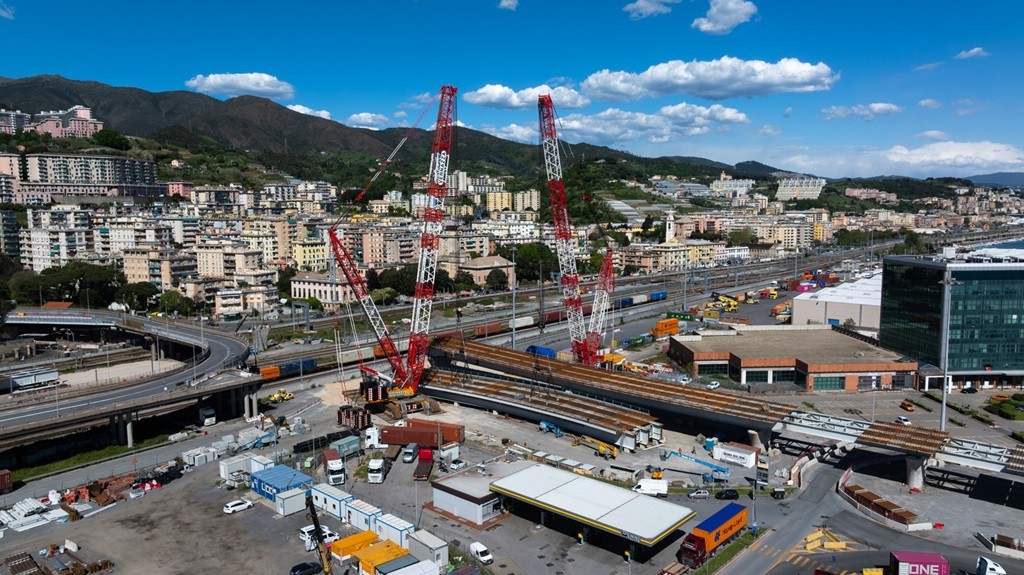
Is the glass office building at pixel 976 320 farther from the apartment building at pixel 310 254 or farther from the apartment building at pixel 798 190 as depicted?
the apartment building at pixel 798 190

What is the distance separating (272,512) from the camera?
19.8 meters

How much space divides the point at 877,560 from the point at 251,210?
91.1 metres

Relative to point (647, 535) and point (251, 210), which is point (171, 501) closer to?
point (647, 535)

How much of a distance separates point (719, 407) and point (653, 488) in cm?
604

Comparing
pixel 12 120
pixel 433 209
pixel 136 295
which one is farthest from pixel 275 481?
pixel 12 120

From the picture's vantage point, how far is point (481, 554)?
16734 mm

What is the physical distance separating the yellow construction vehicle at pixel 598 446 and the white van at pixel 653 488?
3.35m

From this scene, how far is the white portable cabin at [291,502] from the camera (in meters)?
19.5

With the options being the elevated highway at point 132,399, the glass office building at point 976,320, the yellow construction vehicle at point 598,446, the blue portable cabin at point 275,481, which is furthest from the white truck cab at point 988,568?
the elevated highway at point 132,399

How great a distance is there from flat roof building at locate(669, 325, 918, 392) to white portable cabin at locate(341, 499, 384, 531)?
22.1 m

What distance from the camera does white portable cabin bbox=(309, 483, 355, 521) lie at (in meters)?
19.3

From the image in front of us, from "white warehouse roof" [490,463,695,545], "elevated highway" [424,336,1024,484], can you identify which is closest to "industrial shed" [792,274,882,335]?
"elevated highway" [424,336,1024,484]

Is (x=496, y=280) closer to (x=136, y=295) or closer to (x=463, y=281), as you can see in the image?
(x=463, y=281)

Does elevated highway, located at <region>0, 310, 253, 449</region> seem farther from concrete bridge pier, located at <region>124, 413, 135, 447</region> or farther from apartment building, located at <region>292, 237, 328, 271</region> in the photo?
apartment building, located at <region>292, 237, 328, 271</region>
